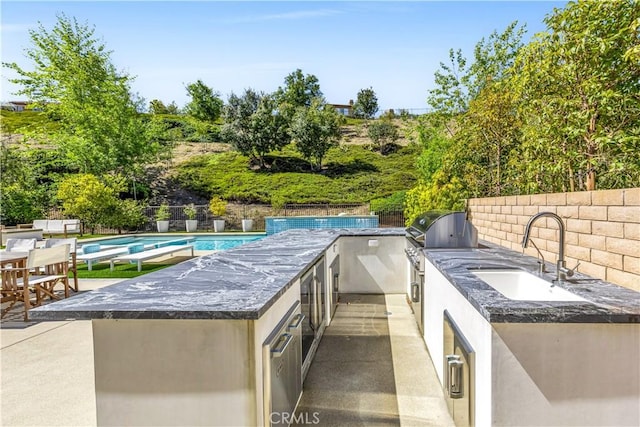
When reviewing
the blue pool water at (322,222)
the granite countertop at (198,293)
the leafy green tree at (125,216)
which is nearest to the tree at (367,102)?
the blue pool water at (322,222)

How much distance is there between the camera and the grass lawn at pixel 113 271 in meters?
6.85

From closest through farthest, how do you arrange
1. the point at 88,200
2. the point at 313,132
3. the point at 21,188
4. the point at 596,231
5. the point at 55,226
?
1. the point at 596,231
2. the point at 55,226
3. the point at 88,200
4. the point at 21,188
5. the point at 313,132

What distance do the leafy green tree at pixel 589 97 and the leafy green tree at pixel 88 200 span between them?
50.8 ft

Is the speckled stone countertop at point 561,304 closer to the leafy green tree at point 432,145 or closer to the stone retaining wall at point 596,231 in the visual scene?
the stone retaining wall at point 596,231

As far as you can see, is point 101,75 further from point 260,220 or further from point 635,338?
point 635,338

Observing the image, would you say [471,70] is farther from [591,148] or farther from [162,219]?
[162,219]

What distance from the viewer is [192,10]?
6.70 metres

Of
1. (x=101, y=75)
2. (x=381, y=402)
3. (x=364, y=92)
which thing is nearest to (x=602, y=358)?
(x=381, y=402)

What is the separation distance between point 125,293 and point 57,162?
870 inches

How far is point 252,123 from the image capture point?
2484 centimetres

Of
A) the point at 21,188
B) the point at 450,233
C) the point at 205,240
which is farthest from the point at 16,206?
the point at 450,233

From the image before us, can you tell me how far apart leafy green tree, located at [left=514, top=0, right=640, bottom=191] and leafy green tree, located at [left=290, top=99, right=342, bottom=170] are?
71.0 feet

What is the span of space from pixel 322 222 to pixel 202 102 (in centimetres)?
2287

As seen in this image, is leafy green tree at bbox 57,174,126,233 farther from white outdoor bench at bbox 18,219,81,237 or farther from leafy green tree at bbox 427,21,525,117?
leafy green tree at bbox 427,21,525,117
